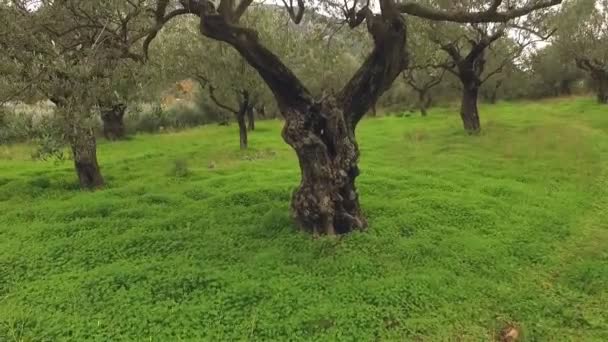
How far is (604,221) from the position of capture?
12.8 metres

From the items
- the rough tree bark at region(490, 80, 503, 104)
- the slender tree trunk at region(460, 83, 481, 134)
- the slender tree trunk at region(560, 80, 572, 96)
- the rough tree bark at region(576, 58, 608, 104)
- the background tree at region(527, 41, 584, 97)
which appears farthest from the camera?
the slender tree trunk at region(560, 80, 572, 96)

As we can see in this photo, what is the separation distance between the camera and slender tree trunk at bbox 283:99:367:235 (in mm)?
10781

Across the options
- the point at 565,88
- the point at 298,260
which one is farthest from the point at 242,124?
the point at 565,88

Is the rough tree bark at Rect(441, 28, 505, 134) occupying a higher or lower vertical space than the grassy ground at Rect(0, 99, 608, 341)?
higher

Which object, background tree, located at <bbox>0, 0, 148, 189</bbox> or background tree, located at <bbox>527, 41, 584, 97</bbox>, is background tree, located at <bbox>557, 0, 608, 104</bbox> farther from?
background tree, located at <bbox>0, 0, 148, 189</bbox>

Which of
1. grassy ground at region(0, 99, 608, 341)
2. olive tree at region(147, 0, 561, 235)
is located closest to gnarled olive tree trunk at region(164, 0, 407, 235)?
olive tree at region(147, 0, 561, 235)

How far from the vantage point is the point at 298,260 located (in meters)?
9.96

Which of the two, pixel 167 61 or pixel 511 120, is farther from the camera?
pixel 511 120

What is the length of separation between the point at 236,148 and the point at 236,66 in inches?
178

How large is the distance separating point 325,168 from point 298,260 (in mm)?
2128

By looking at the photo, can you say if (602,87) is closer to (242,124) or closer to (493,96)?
(493,96)

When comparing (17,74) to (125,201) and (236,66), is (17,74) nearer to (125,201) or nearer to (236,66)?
(125,201)

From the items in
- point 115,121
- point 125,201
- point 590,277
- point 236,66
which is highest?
point 236,66

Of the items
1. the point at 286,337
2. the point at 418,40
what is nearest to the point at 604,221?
the point at 286,337
